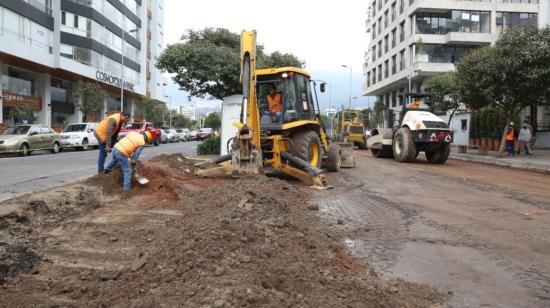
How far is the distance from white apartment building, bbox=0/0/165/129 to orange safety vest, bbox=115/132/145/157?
53.2ft

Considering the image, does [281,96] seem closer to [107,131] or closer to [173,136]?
[107,131]

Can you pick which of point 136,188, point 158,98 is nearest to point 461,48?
point 158,98

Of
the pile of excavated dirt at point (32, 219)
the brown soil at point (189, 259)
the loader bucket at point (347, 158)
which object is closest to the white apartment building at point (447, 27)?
the loader bucket at point (347, 158)

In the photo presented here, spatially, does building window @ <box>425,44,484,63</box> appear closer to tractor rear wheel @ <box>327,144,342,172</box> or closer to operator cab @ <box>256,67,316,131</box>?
tractor rear wheel @ <box>327,144,342,172</box>

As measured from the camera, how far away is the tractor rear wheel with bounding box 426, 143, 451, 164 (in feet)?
54.1

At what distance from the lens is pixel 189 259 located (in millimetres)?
3623

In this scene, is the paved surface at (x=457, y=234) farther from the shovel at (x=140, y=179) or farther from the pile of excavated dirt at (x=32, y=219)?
the pile of excavated dirt at (x=32, y=219)

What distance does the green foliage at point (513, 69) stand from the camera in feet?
56.2

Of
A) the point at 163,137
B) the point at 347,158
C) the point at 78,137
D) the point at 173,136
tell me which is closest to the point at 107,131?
the point at 347,158

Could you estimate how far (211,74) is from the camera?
18.6m

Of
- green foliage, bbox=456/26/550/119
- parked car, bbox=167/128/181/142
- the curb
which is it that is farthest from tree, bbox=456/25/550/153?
parked car, bbox=167/128/181/142

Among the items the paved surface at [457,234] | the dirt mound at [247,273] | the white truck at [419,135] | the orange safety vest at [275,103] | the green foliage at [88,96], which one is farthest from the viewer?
the green foliage at [88,96]

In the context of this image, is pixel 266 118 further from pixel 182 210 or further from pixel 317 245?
pixel 317 245

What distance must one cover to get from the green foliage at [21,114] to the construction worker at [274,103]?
77.2 ft
